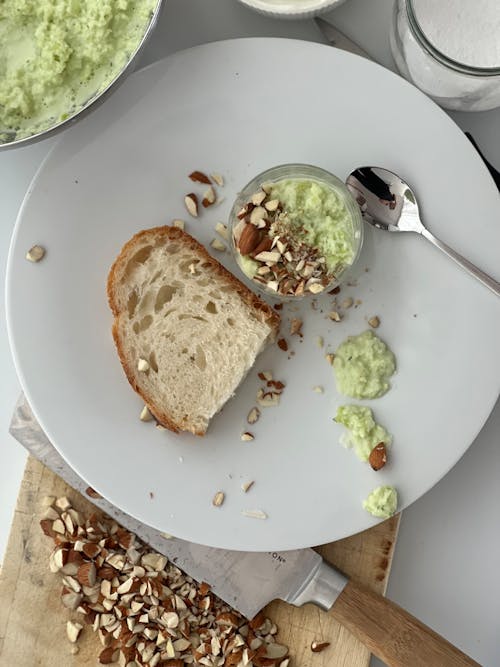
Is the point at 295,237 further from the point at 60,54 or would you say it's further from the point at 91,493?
the point at 91,493

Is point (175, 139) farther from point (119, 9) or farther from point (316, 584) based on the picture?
point (316, 584)

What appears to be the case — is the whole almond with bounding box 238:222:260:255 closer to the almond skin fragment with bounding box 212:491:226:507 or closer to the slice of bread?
the slice of bread

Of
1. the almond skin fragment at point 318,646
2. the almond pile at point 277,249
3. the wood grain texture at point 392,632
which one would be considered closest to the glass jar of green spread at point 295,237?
the almond pile at point 277,249

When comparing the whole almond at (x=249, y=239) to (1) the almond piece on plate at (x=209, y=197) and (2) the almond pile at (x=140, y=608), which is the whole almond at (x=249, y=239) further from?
(2) the almond pile at (x=140, y=608)

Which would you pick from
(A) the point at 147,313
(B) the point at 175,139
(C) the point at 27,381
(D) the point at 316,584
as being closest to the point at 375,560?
(D) the point at 316,584

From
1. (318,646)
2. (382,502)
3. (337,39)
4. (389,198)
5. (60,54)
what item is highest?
(337,39)

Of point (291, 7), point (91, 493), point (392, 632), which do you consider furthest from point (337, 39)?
point (392, 632)

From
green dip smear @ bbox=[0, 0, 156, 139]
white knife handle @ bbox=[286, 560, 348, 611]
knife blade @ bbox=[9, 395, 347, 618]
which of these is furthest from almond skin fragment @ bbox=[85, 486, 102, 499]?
green dip smear @ bbox=[0, 0, 156, 139]
